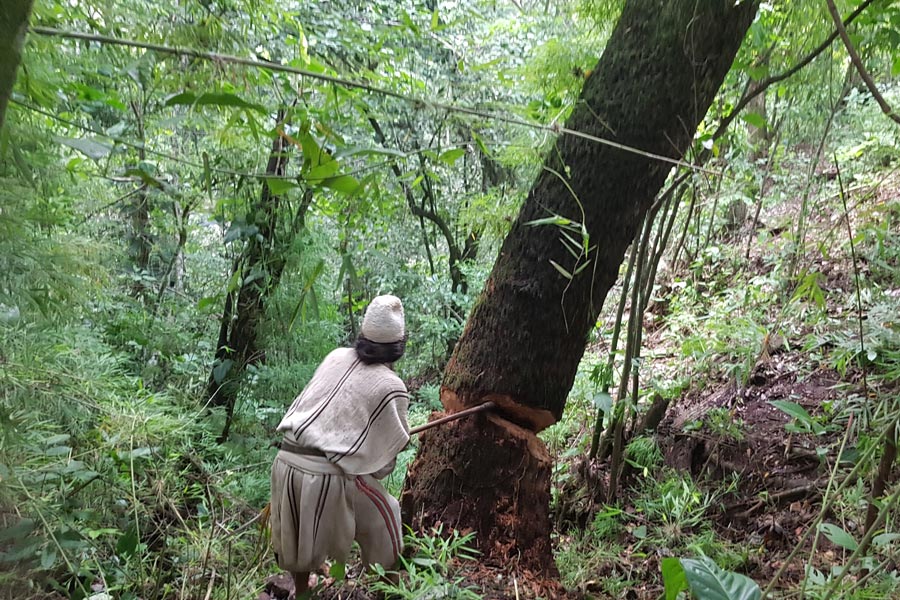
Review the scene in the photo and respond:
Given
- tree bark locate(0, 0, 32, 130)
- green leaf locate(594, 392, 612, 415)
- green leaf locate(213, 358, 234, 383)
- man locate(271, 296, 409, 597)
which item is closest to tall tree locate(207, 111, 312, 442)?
green leaf locate(213, 358, 234, 383)

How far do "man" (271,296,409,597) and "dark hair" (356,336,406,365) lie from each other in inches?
2.4

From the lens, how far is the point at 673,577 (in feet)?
4.23

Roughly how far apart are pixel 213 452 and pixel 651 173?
300 centimetres

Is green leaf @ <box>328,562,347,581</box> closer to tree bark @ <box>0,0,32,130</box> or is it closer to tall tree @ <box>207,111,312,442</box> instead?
tall tree @ <box>207,111,312,442</box>

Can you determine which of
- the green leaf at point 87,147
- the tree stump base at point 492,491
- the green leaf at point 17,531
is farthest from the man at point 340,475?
the green leaf at point 87,147

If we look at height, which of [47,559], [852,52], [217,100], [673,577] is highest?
[852,52]

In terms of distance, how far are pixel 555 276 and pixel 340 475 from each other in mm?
1242

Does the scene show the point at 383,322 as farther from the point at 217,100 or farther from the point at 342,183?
the point at 217,100

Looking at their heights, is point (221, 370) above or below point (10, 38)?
below

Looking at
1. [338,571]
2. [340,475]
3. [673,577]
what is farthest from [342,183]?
[338,571]

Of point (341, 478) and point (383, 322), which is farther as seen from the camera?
point (383, 322)

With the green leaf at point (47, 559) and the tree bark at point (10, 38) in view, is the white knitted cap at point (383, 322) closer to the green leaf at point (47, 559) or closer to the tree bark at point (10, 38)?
the green leaf at point (47, 559)

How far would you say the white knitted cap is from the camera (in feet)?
8.09

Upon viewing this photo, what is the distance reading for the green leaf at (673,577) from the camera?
4.17 feet
